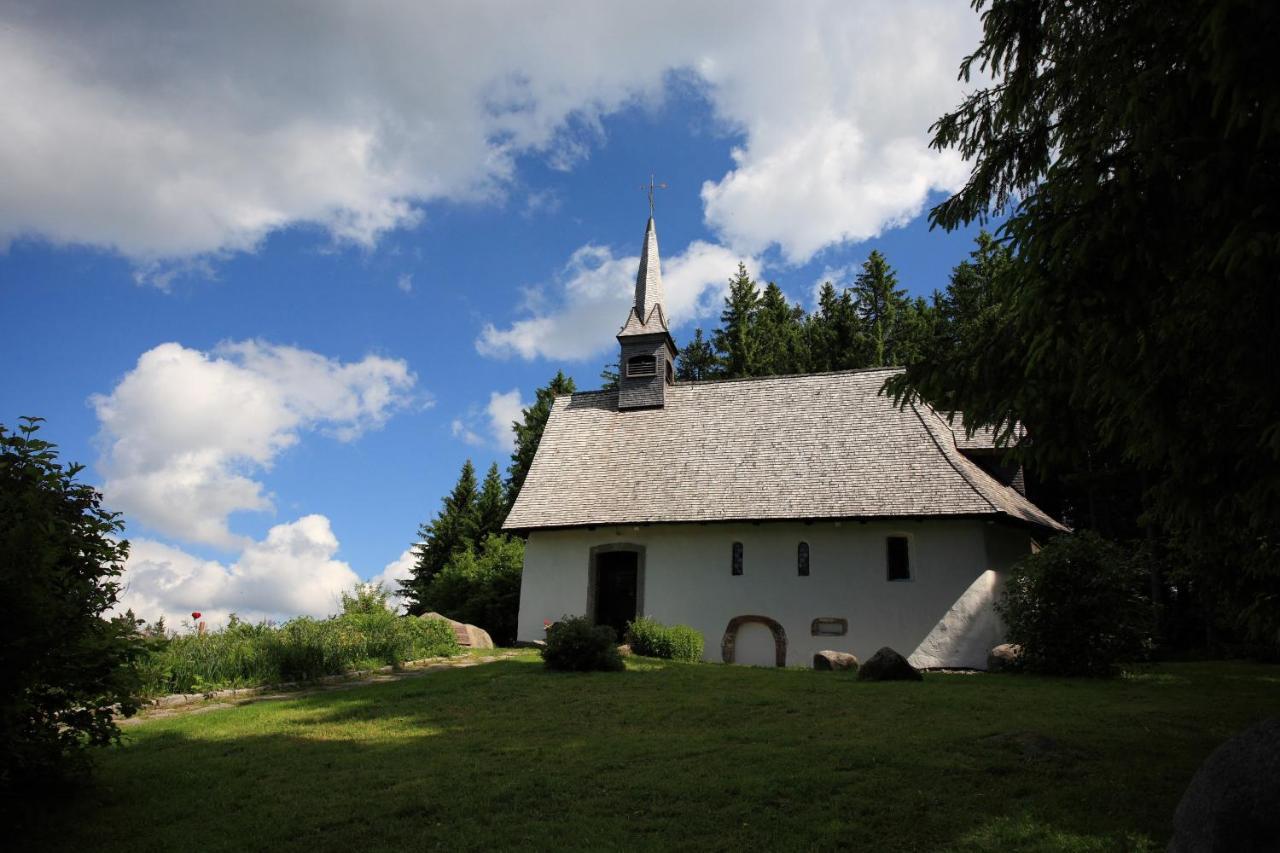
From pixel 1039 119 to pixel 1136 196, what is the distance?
92.5 inches

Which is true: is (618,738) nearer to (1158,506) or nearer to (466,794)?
(466,794)

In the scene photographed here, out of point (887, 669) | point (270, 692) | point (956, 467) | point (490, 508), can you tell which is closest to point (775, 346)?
point (490, 508)

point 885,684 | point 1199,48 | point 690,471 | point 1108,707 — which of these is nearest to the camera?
point 1199,48

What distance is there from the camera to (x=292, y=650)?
1418 centimetres

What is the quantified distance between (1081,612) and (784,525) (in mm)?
6783

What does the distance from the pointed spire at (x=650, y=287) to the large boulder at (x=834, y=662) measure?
38.1 ft

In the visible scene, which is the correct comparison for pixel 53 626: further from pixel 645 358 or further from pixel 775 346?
pixel 775 346

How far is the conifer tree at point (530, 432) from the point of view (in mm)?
35919

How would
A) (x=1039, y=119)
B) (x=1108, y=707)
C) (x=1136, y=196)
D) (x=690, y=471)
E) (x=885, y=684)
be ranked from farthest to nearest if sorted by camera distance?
(x=690, y=471)
(x=885, y=684)
(x=1108, y=707)
(x=1039, y=119)
(x=1136, y=196)

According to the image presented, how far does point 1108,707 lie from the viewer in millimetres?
10805

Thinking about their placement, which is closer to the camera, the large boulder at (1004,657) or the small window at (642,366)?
the large boulder at (1004,657)

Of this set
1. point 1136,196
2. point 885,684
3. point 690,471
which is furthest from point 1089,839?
point 690,471

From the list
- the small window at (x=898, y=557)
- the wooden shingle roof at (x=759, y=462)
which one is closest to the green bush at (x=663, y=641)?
the wooden shingle roof at (x=759, y=462)

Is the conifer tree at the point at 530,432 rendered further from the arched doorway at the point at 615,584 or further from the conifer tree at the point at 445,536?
the arched doorway at the point at 615,584
